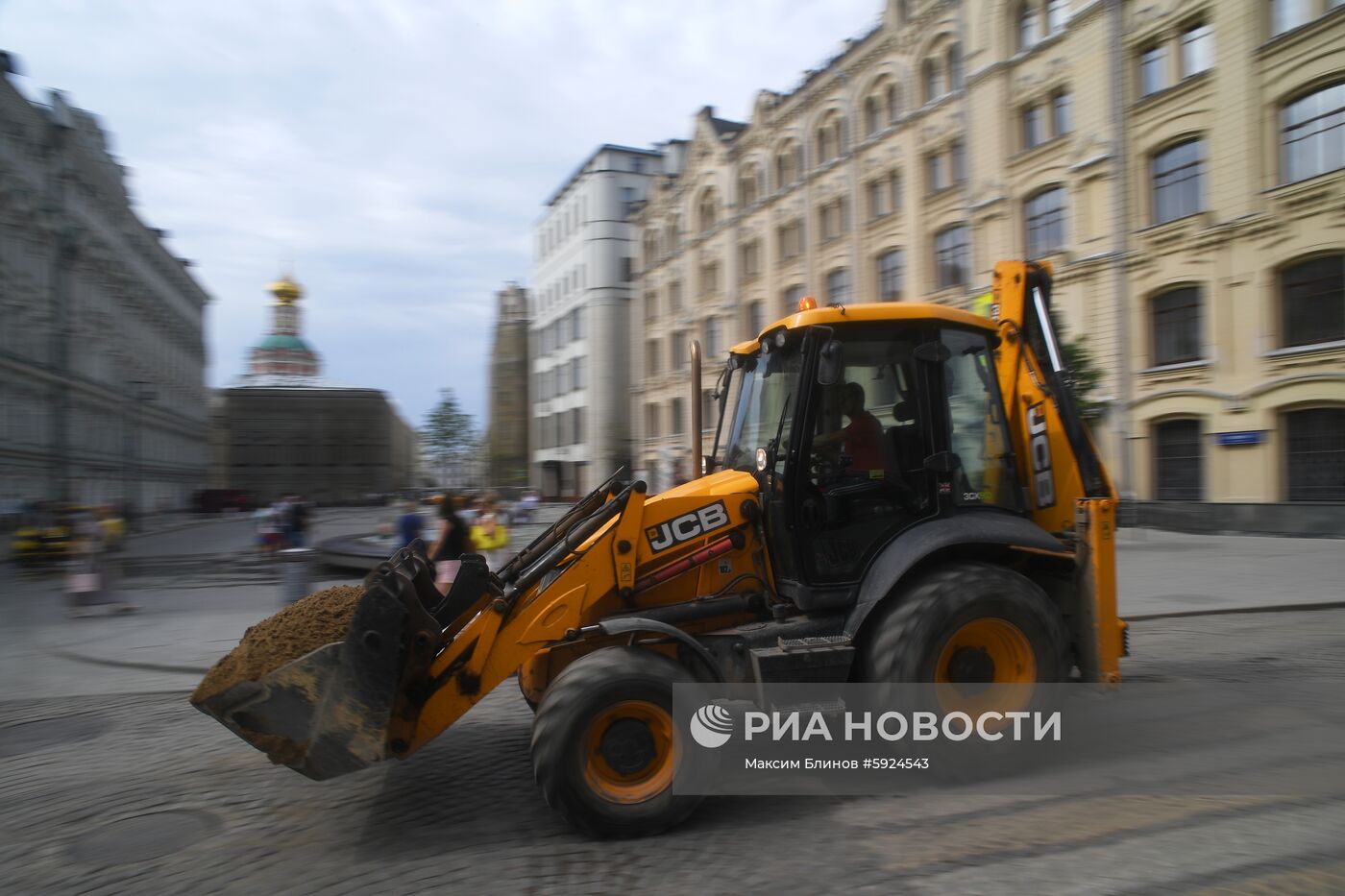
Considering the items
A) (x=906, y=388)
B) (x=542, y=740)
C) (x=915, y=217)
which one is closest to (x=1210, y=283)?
(x=915, y=217)

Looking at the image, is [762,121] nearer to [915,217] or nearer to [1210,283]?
[915,217]

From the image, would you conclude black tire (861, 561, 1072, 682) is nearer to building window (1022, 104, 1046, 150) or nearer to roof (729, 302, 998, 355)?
roof (729, 302, 998, 355)

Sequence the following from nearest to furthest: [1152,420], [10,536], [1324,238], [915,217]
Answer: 1. [1324,238]
2. [1152,420]
3. [10,536]
4. [915,217]

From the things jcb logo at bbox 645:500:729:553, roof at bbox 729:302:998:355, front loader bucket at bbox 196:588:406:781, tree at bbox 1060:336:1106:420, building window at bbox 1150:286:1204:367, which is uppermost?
building window at bbox 1150:286:1204:367

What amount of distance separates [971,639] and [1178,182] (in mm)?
21406

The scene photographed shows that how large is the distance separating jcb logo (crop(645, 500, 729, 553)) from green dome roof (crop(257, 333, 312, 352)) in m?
84.5

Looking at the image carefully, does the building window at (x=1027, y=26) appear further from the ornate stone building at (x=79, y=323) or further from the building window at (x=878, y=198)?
the ornate stone building at (x=79, y=323)

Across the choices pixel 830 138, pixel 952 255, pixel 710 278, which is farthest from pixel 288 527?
pixel 710 278

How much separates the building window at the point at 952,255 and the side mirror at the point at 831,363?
2419 cm

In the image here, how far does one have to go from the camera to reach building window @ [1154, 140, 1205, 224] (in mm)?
21188

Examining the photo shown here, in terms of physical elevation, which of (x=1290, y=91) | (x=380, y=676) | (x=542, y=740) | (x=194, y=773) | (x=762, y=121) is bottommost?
(x=194, y=773)

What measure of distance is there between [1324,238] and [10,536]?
1321 inches

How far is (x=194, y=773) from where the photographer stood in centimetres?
532

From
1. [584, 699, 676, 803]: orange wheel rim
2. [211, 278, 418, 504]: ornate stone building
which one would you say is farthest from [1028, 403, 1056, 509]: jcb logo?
[211, 278, 418, 504]: ornate stone building
